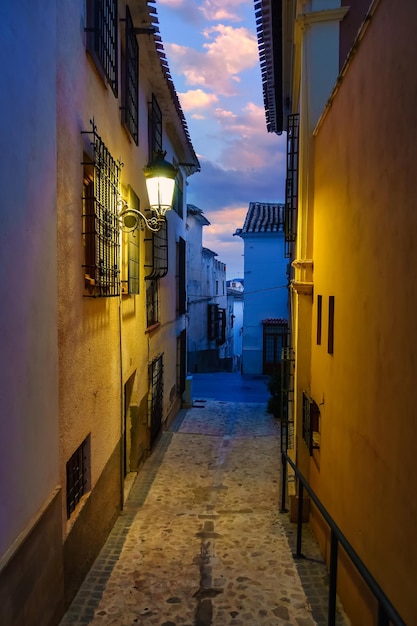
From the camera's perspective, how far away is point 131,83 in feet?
26.2

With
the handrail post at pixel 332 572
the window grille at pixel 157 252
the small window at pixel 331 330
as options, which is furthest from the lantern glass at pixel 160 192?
the handrail post at pixel 332 572

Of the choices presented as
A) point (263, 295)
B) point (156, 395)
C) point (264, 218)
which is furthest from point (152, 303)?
point (264, 218)

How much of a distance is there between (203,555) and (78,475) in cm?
185

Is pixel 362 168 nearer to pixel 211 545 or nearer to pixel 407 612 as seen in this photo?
pixel 407 612

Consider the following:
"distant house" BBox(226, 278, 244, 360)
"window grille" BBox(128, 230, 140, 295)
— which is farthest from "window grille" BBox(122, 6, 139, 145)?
"distant house" BBox(226, 278, 244, 360)

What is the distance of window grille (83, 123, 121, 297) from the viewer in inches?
208

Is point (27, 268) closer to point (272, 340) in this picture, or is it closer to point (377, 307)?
point (377, 307)

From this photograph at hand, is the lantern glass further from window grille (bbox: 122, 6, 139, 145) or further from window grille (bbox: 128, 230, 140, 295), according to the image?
window grille (bbox: 122, 6, 139, 145)

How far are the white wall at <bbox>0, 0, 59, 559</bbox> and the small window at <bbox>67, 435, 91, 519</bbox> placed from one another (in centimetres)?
78

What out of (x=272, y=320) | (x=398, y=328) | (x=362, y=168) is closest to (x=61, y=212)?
(x=362, y=168)

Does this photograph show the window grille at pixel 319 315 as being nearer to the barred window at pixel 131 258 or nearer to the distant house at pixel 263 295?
the barred window at pixel 131 258

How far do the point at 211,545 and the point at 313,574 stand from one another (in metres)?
1.34

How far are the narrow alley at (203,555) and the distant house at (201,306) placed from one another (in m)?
15.3

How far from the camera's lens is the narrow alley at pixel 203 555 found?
4.50 metres
